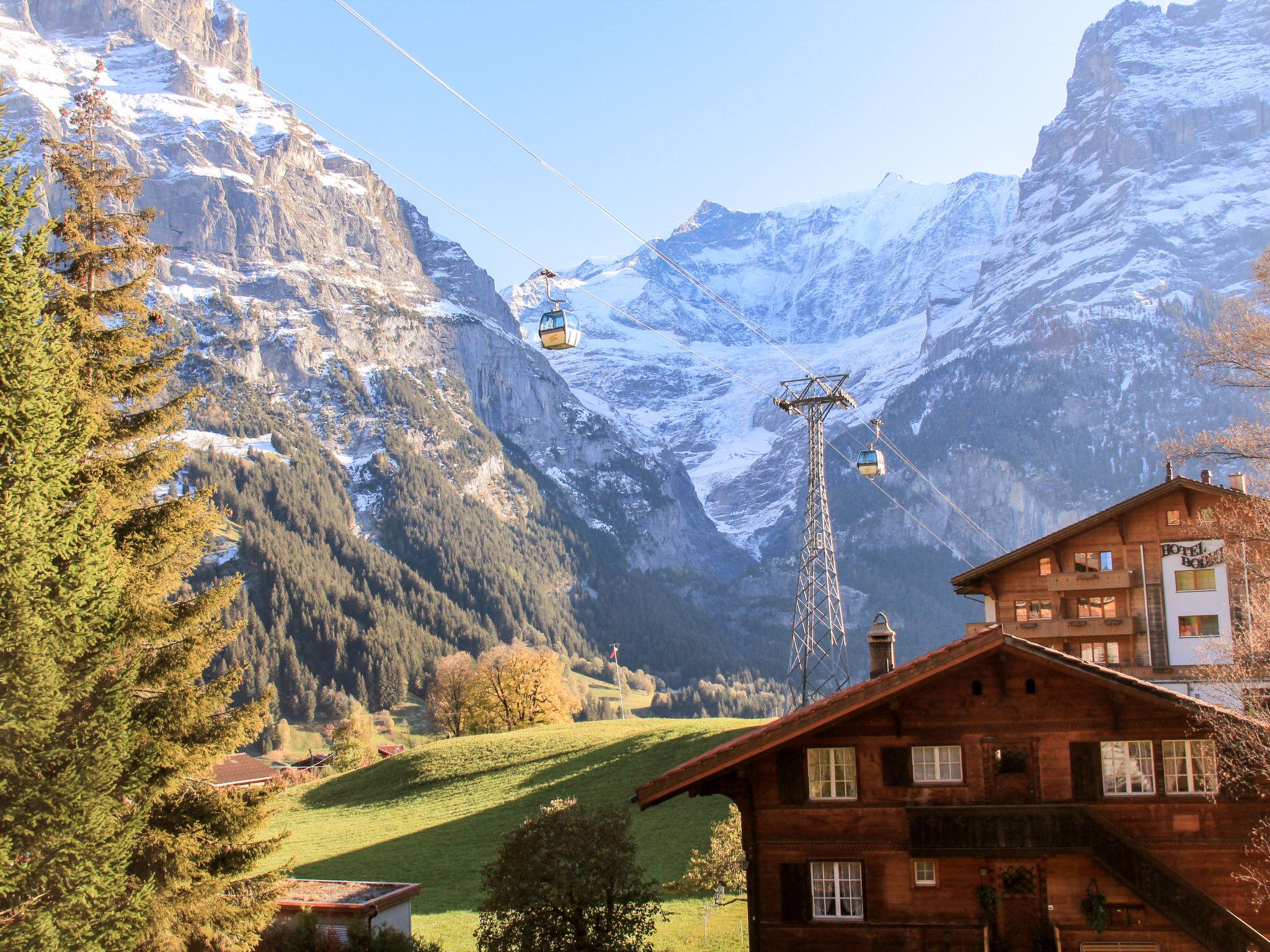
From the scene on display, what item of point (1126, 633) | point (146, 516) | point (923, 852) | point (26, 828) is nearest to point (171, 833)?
point (26, 828)

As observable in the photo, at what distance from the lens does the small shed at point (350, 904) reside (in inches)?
1083

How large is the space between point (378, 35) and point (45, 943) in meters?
15.4

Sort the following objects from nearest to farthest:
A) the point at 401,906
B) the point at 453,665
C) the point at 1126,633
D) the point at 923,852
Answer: the point at 923,852
the point at 401,906
the point at 1126,633
the point at 453,665

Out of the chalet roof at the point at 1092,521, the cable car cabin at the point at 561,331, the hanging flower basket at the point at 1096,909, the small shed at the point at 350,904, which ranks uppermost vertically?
the cable car cabin at the point at 561,331

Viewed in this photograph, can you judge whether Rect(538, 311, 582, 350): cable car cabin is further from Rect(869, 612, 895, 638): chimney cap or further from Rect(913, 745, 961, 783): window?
Rect(913, 745, 961, 783): window

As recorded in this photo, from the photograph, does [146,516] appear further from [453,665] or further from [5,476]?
[453,665]

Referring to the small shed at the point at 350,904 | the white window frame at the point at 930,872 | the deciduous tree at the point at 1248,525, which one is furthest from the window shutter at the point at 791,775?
the small shed at the point at 350,904

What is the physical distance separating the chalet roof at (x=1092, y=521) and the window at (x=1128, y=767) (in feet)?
61.3

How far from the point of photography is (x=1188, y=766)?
68.8ft

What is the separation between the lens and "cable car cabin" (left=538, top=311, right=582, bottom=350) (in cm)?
2302

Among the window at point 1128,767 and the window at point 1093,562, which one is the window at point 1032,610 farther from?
the window at point 1128,767

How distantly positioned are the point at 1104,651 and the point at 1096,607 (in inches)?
72.6

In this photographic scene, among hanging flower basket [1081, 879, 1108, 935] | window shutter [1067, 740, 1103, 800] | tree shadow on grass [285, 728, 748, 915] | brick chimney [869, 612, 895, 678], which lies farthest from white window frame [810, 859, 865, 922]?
tree shadow on grass [285, 728, 748, 915]

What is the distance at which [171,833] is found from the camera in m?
21.0
